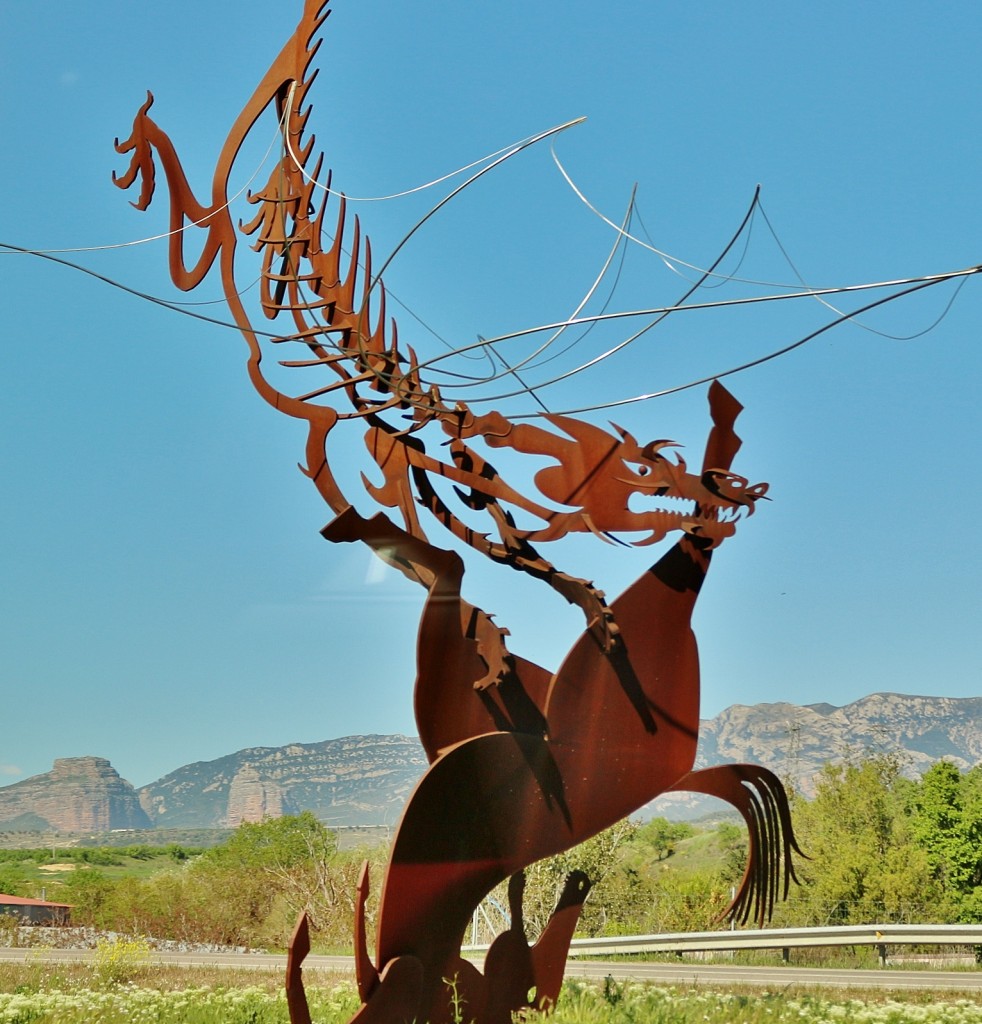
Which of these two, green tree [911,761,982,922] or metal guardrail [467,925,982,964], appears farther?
green tree [911,761,982,922]

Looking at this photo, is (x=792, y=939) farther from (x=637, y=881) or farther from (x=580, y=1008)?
(x=637, y=881)

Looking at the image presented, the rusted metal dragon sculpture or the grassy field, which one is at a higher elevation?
the rusted metal dragon sculpture

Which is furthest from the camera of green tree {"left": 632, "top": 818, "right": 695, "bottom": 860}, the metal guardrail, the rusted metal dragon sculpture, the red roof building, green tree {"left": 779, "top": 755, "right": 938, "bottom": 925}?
green tree {"left": 632, "top": 818, "right": 695, "bottom": 860}

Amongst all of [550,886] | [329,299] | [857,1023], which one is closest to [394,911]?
[857,1023]

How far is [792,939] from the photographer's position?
12.4 meters

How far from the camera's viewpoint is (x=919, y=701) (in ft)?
399

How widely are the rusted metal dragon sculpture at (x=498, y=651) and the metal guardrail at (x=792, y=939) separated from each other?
5.39m

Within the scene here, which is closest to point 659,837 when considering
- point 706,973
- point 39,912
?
point 39,912

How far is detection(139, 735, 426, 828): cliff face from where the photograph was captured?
11.4 meters

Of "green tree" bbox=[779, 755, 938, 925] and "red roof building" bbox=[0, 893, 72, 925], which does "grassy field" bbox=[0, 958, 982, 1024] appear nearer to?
"green tree" bbox=[779, 755, 938, 925]

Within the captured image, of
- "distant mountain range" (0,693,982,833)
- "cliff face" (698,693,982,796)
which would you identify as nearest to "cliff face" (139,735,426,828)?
"distant mountain range" (0,693,982,833)

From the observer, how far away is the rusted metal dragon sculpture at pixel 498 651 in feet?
19.2

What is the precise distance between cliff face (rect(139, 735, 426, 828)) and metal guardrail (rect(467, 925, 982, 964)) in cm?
314

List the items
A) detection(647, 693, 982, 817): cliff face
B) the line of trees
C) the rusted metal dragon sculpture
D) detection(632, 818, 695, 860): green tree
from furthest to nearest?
1. detection(647, 693, 982, 817): cliff face
2. detection(632, 818, 695, 860): green tree
3. the line of trees
4. the rusted metal dragon sculpture
